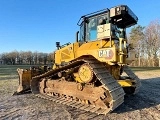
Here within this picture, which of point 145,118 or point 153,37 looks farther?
point 153,37

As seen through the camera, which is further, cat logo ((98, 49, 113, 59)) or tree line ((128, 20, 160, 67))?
tree line ((128, 20, 160, 67))

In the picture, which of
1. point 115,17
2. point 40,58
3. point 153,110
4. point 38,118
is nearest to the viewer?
point 38,118

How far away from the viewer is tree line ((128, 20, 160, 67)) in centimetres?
4591

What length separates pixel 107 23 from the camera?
21.4 feet

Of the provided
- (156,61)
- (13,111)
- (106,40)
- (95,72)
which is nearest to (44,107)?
(13,111)

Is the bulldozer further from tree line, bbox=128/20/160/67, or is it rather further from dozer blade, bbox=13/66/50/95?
tree line, bbox=128/20/160/67

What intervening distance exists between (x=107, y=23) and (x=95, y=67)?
151cm

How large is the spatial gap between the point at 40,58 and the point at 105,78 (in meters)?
63.9

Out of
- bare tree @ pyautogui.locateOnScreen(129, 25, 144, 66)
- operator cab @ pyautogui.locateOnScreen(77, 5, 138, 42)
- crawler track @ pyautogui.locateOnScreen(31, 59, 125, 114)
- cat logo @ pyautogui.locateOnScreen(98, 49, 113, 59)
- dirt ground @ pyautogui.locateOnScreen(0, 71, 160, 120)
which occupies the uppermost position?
bare tree @ pyautogui.locateOnScreen(129, 25, 144, 66)

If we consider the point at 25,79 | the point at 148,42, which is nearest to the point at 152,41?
the point at 148,42

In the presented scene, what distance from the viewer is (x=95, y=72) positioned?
5.85 m

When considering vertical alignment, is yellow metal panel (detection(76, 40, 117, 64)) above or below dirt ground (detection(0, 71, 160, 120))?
above

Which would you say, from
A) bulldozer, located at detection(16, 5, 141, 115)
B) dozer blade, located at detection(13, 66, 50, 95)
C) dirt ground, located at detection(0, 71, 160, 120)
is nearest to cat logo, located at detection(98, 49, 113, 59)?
bulldozer, located at detection(16, 5, 141, 115)

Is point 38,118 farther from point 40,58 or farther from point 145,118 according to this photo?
point 40,58
